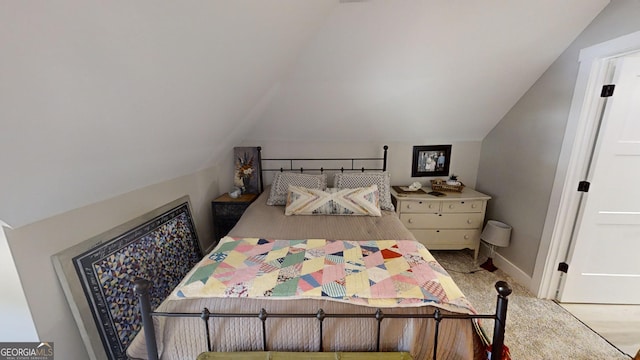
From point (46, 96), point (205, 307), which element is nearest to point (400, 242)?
point (205, 307)

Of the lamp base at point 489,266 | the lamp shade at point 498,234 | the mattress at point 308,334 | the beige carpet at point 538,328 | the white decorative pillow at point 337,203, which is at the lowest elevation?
the beige carpet at point 538,328

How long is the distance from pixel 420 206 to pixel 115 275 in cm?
264

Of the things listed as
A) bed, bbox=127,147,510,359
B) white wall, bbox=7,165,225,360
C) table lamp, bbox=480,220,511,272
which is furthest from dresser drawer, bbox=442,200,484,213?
white wall, bbox=7,165,225,360

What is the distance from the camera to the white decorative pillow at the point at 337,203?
244 cm

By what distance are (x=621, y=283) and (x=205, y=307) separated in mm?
3189

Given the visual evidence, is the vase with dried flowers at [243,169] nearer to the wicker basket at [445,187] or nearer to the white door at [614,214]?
the wicker basket at [445,187]

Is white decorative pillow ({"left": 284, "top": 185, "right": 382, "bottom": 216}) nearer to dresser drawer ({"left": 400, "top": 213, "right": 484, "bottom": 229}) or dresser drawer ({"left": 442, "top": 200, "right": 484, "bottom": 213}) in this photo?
dresser drawer ({"left": 400, "top": 213, "right": 484, "bottom": 229})

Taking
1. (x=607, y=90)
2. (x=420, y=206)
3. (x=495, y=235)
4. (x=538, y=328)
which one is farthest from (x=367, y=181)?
(x=607, y=90)

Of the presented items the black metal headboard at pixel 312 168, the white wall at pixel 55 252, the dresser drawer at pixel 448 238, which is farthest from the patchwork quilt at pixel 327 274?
the black metal headboard at pixel 312 168

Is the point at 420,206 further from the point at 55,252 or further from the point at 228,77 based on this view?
the point at 55,252

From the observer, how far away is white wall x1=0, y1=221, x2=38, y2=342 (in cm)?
115

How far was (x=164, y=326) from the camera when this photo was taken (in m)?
1.21

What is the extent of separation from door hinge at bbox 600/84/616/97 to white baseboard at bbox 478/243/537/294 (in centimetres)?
159

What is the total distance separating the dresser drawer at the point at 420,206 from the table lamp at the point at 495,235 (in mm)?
521
